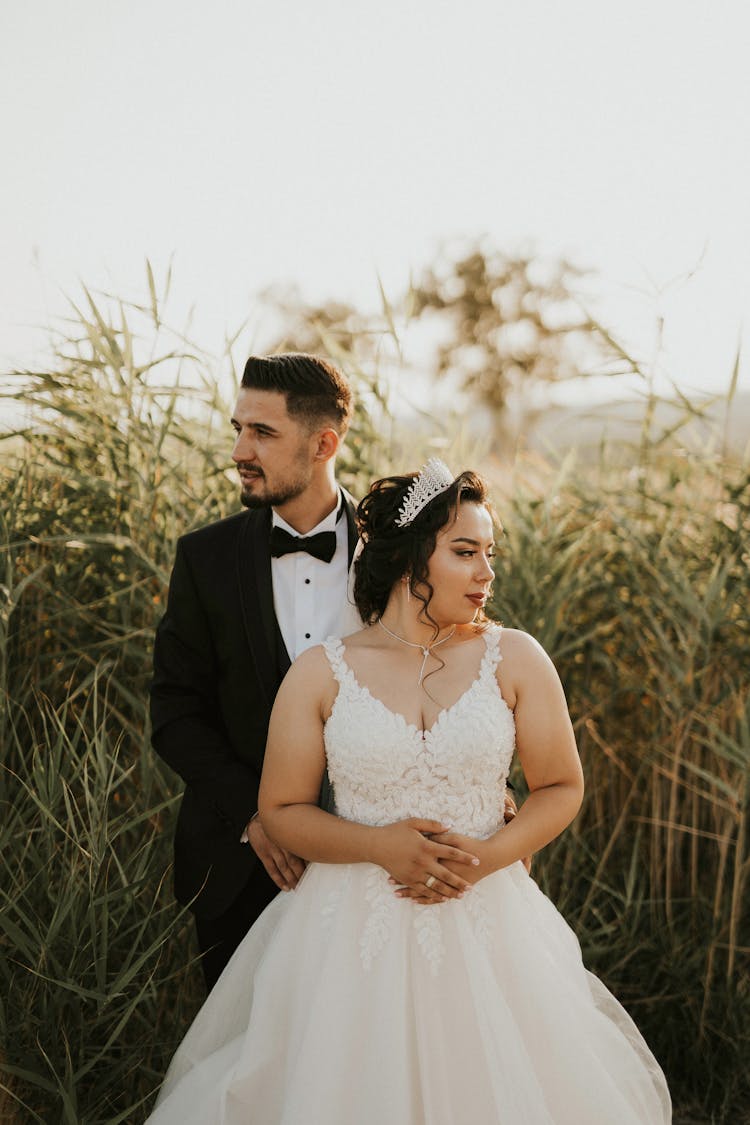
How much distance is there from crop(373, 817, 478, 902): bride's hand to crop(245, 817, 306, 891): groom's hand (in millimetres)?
338

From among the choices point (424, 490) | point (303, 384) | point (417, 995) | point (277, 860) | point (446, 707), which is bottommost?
point (417, 995)

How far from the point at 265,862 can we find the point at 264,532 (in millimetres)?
896

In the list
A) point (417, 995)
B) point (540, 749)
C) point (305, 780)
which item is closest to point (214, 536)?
point (305, 780)

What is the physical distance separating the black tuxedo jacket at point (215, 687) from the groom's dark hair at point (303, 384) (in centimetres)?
33

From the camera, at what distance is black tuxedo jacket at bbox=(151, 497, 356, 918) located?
9.75ft

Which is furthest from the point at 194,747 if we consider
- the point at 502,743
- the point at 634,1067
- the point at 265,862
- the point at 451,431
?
the point at 451,431

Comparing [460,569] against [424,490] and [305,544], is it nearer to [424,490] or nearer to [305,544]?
[424,490]

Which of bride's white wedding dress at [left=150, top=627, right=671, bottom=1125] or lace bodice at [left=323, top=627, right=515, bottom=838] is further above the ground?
lace bodice at [left=323, top=627, right=515, bottom=838]

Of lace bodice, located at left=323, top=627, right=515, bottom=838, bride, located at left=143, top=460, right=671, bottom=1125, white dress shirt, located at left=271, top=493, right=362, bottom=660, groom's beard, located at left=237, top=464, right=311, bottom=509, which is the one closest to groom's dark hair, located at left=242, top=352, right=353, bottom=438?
groom's beard, located at left=237, top=464, right=311, bottom=509

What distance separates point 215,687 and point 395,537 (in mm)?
820

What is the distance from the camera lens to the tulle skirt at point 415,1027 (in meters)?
2.31

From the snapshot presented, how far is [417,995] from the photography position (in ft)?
7.83

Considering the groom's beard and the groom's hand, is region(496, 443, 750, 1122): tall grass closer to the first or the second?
the groom's beard

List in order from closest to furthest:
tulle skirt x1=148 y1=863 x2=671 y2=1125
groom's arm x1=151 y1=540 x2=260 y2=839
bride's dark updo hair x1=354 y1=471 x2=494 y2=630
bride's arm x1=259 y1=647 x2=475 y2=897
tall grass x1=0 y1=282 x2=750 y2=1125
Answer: tulle skirt x1=148 y1=863 x2=671 y2=1125 < bride's arm x1=259 y1=647 x2=475 y2=897 < bride's dark updo hair x1=354 y1=471 x2=494 y2=630 < groom's arm x1=151 y1=540 x2=260 y2=839 < tall grass x1=0 y1=282 x2=750 y2=1125
